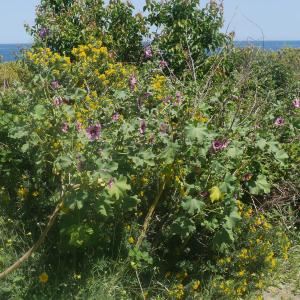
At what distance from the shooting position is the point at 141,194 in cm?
366

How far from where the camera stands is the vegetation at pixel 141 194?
124 inches

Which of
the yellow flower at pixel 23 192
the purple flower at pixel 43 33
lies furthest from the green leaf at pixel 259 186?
the purple flower at pixel 43 33

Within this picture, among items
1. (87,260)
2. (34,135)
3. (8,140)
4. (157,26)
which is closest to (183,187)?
(87,260)

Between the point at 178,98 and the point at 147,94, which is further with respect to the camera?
the point at 147,94

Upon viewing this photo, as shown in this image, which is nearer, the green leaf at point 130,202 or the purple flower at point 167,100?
the green leaf at point 130,202

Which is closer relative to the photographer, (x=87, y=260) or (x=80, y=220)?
(x=80, y=220)

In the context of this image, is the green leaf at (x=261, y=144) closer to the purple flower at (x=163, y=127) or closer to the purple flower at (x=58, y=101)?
the purple flower at (x=163, y=127)

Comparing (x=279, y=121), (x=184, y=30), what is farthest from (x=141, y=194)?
(x=184, y=30)

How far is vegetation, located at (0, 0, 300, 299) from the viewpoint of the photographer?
124 inches

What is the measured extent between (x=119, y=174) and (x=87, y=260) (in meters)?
0.79

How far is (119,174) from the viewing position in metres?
3.02

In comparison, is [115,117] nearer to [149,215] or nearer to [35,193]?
[149,215]

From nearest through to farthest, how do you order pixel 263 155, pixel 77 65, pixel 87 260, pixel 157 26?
pixel 87 260 < pixel 263 155 < pixel 77 65 < pixel 157 26

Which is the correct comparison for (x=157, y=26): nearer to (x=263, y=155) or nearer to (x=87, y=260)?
(x=263, y=155)
